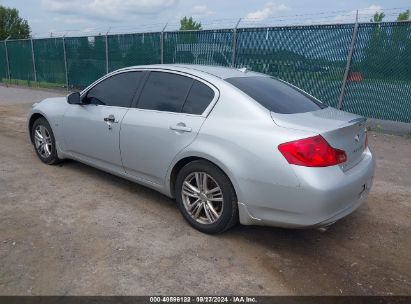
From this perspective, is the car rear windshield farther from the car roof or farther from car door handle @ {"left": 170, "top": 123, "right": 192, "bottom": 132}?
car door handle @ {"left": 170, "top": 123, "right": 192, "bottom": 132}

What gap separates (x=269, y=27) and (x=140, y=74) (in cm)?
662

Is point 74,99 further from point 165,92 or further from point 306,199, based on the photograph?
point 306,199

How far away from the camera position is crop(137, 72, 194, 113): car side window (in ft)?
12.5

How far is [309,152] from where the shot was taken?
115 inches

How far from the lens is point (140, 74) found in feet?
14.1

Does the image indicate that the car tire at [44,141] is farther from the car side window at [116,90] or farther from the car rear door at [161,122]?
the car rear door at [161,122]

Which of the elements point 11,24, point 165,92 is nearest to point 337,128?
point 165,92

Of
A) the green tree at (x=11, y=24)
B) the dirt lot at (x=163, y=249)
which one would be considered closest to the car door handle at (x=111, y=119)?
the dirt lot at (x=163, y=249)

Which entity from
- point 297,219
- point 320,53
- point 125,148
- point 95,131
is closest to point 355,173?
point 297,219

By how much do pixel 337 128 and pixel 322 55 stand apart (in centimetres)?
678

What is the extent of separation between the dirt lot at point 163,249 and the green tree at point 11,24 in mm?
43523

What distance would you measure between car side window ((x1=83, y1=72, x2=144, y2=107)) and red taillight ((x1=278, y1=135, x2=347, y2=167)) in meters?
2.08

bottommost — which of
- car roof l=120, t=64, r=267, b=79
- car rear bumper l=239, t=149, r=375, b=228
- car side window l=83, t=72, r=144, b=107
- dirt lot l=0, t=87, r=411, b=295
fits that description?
dirt lot l=0, t=87, r=411, b=295

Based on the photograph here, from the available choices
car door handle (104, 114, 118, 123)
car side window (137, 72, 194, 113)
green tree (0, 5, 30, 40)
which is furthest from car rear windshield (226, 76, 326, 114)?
→ green tree (0, 5, 30, 40)
